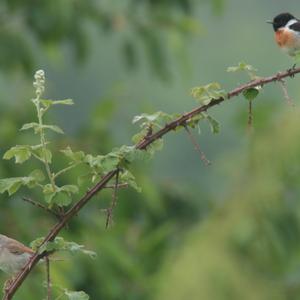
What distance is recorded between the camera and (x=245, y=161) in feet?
26.4

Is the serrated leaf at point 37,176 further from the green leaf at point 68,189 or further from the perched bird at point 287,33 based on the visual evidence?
the perched bird at point 287,33

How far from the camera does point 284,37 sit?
6.20 meters

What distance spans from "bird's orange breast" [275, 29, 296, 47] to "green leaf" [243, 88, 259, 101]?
3105 millimetres

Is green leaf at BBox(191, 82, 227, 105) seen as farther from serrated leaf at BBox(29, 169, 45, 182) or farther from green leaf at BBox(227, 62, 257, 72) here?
serrated leaf at BBox(29, 169, 45, 182)

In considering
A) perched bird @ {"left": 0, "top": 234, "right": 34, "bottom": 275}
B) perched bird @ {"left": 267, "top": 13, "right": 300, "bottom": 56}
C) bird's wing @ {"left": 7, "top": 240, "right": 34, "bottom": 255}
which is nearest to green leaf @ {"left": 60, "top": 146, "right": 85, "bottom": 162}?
perched bird @ {"left": 0, "top": 234, "right": 34, "bottom": 275}

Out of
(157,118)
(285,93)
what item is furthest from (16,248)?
(285,93)

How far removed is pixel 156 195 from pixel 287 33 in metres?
5.04

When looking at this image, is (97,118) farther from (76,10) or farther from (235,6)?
(235,6)

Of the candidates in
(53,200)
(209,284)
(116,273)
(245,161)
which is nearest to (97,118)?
(116,273)

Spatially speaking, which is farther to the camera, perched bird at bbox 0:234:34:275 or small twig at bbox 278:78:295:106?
perched bird at bbox 0:234:34:275

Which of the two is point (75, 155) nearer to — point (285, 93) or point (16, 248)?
point (285, 93)

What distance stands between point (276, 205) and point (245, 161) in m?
0.46

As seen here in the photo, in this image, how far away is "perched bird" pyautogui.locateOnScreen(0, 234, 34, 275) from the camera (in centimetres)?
421

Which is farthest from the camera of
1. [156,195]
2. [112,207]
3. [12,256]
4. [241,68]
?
[156,195]
